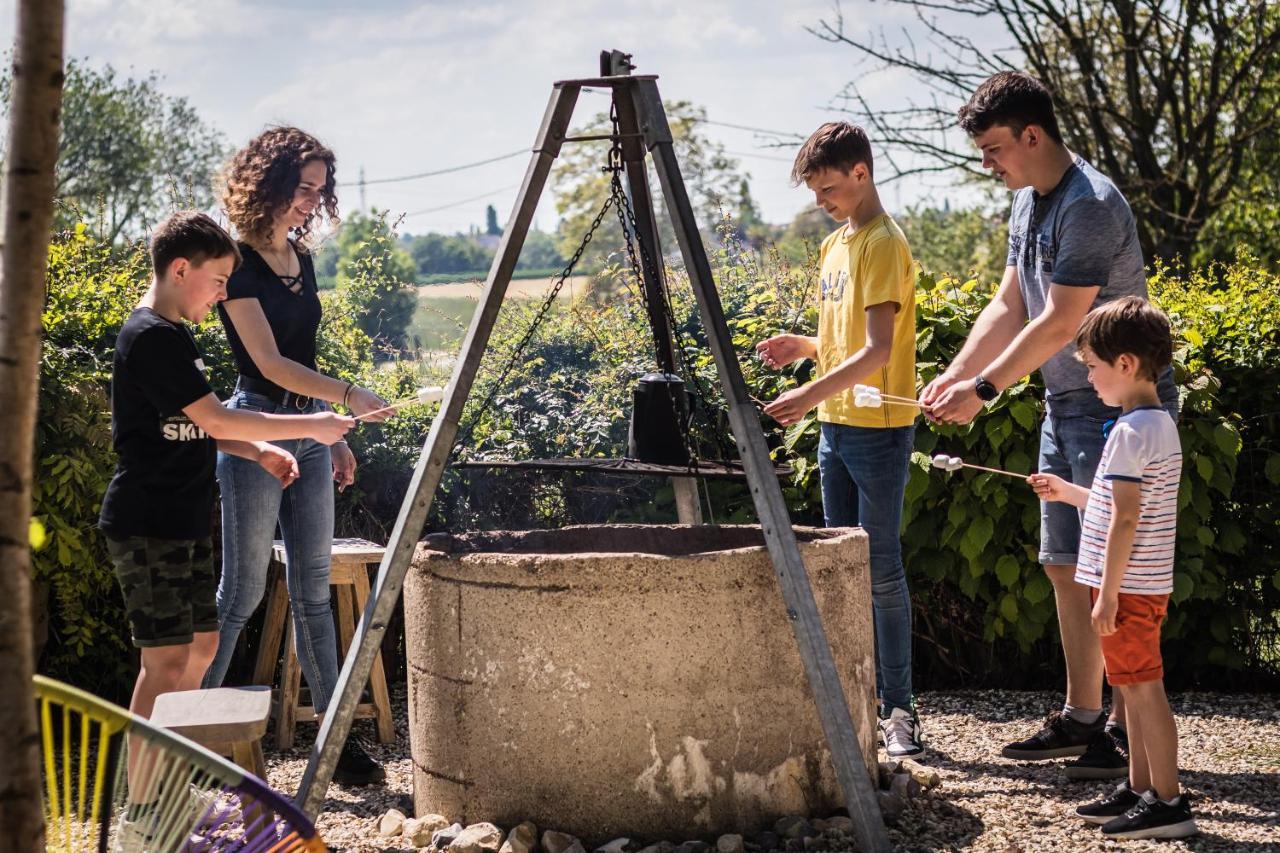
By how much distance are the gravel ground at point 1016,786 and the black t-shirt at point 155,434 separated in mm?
986

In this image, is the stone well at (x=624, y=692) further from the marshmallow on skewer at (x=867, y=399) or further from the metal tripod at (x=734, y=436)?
the marshmallow on skewer at (x=867, y=399)

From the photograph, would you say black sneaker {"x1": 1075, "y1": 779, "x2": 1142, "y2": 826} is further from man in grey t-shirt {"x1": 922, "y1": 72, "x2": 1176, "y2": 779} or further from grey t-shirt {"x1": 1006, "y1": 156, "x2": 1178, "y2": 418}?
grey t-shirt {"x1": 1006, "y1": 156, "x2": 1178, "y2": 418}

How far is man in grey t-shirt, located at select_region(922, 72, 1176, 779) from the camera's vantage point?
138 inches

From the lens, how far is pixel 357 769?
4070 millimetres

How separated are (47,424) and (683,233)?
254cm

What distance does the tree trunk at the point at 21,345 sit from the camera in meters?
1.61

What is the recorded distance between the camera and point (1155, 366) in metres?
3.24

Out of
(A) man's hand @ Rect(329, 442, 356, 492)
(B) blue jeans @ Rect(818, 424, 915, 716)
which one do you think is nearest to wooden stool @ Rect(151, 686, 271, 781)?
(A) man's hand @ Rect(329, 442, 356, 492)

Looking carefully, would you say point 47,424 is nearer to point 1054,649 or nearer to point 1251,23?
point 1054,649

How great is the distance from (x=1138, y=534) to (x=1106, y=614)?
0.21 metres

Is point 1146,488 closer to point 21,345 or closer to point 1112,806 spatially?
point 1112,806

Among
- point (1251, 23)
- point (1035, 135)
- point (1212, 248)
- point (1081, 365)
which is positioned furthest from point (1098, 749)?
point (1212, 248)

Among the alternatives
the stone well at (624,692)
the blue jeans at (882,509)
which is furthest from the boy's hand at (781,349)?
the stone well at (624,692)

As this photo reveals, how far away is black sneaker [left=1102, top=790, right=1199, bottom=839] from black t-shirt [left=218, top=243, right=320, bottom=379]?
254 cm
